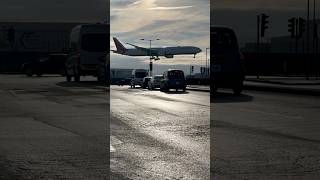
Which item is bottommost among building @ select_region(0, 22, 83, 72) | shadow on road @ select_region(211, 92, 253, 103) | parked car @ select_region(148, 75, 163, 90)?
shadow on road @ select_region(211, 92, 253, 103)

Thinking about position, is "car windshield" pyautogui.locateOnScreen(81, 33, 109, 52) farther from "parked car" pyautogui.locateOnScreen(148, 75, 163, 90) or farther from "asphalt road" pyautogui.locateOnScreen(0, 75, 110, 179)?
"asphalt road" pyautogui.locateOnScreen(0, 75, 110, 179)

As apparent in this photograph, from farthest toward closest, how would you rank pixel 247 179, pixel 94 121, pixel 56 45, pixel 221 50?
pixel 56 45 → pixel 221 50 → pixel 94 121 → pixel 247 179

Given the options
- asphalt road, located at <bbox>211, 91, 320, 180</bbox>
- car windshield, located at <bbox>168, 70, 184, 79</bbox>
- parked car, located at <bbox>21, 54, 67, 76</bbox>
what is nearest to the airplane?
→ car windshield, located at <bbox>168, 70, 184, 79</bbox>

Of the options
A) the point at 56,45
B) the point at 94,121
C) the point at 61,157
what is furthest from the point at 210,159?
the point at 56,45


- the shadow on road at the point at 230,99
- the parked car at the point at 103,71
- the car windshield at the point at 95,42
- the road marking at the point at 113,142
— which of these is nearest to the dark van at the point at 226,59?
the shadow on road at the point at 230,99

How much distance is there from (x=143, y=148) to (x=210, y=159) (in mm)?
1630

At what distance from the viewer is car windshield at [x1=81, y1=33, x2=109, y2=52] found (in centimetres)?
3641

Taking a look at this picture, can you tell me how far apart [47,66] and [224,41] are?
4103cm

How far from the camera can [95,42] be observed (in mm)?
36531

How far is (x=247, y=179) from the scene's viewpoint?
7.44 metres

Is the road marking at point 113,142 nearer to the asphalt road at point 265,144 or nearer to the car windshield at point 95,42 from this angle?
the asphalt road at point 265,144

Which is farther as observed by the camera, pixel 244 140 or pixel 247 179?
pixel 244 140

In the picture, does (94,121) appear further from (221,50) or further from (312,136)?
(221,50)

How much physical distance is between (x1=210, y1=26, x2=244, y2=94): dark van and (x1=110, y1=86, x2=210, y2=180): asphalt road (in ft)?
31.4
